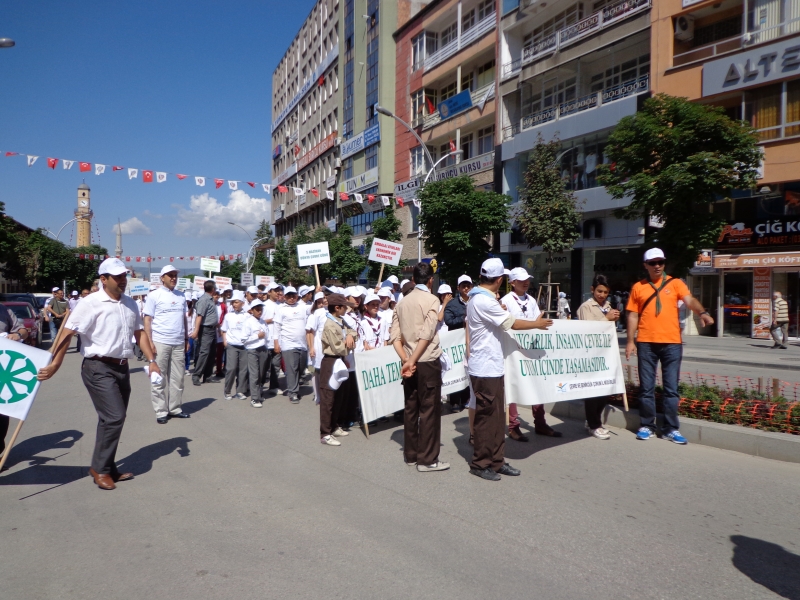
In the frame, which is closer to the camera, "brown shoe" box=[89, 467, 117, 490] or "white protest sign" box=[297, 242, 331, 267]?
"brown shoe" box=[89, 467, 117, 490]

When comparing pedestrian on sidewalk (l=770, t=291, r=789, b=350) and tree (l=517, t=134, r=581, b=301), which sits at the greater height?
tree (l=517, t=134, r=581, b=301)

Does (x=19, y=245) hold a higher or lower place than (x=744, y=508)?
higher

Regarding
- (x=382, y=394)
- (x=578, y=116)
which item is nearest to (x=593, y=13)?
(x=578, y=116)

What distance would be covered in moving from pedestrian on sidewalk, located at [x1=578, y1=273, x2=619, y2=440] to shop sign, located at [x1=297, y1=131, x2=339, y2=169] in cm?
4687

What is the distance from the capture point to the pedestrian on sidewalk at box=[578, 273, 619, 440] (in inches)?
286

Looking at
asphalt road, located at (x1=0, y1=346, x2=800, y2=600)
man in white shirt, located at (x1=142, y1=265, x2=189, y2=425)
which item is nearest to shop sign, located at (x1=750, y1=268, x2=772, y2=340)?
asphalt road, located at (x1=0, y1=346, x2=800, y2=600)

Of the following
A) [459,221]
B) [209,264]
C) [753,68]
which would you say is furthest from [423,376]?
[753,68]

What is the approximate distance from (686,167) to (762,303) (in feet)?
35.5

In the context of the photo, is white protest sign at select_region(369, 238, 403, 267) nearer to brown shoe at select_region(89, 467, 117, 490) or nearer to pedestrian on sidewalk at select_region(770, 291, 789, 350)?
brown shoe at select_region(89, 467, 117, 490)

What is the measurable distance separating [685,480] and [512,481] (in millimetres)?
1560

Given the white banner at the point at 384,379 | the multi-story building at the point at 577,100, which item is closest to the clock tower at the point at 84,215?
the multi-story building at the point at 577,100

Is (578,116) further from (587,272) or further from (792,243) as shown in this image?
(792,243)

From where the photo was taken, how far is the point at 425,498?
5129 mm

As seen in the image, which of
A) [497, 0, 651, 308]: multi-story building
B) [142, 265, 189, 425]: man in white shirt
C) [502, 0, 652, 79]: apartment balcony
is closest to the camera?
[142, 265, 189, 425]: man in white shirt
